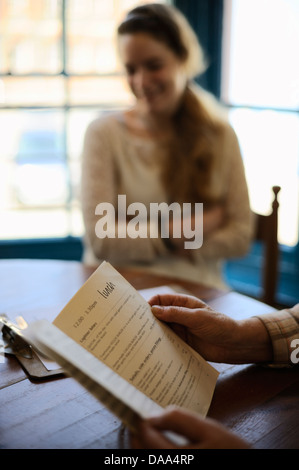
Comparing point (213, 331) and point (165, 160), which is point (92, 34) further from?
point (213, 331)

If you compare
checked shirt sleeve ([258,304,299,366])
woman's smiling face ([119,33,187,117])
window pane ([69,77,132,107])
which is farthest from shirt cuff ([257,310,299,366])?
window pane ([69,77,132,107])

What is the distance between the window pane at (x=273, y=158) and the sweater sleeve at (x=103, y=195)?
1.08 m

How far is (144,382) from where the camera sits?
755 mm

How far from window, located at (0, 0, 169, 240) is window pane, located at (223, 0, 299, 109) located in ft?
1.81

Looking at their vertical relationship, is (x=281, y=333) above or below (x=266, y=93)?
below

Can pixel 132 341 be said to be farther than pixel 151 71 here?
No

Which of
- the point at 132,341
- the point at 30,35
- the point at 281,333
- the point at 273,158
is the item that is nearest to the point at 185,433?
the point at 132,341

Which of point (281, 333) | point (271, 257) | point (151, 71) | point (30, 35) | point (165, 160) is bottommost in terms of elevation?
point (271, 257)

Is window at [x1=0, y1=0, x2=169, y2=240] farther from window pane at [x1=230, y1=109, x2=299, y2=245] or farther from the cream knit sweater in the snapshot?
the cream knit sweater

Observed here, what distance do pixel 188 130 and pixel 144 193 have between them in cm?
28

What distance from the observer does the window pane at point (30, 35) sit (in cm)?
255

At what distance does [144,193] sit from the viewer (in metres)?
1.86

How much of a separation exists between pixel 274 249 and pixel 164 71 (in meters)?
0.68
